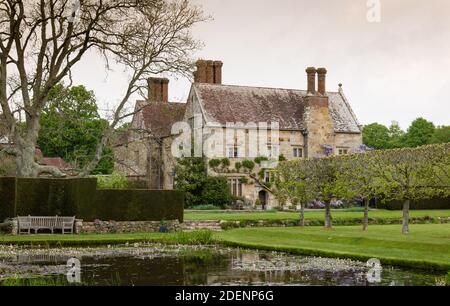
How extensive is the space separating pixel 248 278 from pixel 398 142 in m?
84.0

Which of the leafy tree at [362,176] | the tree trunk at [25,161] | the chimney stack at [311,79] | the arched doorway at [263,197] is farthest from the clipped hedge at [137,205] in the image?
the chimney stack at [311,79]

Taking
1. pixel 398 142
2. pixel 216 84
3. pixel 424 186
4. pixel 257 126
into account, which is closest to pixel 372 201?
pixel 257 126

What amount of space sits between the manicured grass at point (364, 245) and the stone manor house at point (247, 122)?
22.3m

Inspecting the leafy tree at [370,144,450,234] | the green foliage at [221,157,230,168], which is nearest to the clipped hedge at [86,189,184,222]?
the leafy tree at [370,144,450,234]

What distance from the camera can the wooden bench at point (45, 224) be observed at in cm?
3095

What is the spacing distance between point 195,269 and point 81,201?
15533mm

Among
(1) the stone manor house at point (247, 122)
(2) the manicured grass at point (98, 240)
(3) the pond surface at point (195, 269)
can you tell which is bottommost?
(3) the pond surface at point (195, 269)

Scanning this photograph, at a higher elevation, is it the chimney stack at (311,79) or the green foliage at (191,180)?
the chimney stack at (311,79)

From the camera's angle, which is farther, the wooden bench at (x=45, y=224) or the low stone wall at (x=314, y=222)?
the low stone wall at (x=314, y=222)

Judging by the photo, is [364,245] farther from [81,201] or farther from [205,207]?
[205,207]

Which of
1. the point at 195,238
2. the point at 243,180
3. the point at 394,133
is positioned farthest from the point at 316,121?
the point at 394,133

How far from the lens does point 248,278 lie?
16641 mm

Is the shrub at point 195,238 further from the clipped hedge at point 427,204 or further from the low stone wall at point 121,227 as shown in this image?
the clipped hedge at point 427,204

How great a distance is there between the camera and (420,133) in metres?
91.4
